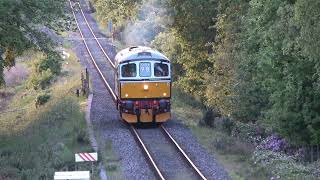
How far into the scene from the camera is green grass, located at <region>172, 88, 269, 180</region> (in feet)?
58.9

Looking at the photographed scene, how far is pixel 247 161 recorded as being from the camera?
19359 mm

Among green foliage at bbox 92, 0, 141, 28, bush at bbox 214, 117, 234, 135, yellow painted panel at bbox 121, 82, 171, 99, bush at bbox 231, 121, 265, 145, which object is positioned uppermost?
green foliage at bbox 92, 0, 141, 28

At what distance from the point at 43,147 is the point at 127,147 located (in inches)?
114

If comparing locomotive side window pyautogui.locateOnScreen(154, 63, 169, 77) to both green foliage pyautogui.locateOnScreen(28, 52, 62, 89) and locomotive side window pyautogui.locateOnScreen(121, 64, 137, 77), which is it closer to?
locomotive side window pyautogui.locateOnScreen(121, 64, 137, 77)

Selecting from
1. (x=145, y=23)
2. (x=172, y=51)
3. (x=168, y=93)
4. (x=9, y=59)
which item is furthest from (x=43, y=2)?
(x=145, y=23)

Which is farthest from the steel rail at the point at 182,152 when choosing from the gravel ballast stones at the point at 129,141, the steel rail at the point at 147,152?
the steel rail at the point at 147,152

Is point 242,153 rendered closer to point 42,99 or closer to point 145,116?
point 145,116

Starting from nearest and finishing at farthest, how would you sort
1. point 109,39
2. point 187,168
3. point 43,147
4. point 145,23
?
point 187,168, point 43,147, point 145,23, point 109,39

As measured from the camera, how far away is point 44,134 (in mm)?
24062

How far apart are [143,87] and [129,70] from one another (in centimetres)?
89

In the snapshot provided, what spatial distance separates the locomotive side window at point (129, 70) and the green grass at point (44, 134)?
266 centimetres

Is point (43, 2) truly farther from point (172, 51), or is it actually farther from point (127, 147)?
point (172, 51)

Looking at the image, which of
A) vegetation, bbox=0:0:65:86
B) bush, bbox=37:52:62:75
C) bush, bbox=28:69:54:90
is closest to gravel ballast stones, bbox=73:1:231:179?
vegetation, bbox=0:0:65:86

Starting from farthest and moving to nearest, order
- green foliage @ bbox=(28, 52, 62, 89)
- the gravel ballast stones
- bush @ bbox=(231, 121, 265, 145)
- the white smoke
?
the white smoke, green foliage @ bbox=(28, 52, 62, 89), bush @ bbox=(231, 121, 265, 145), the gravel ballast stones
